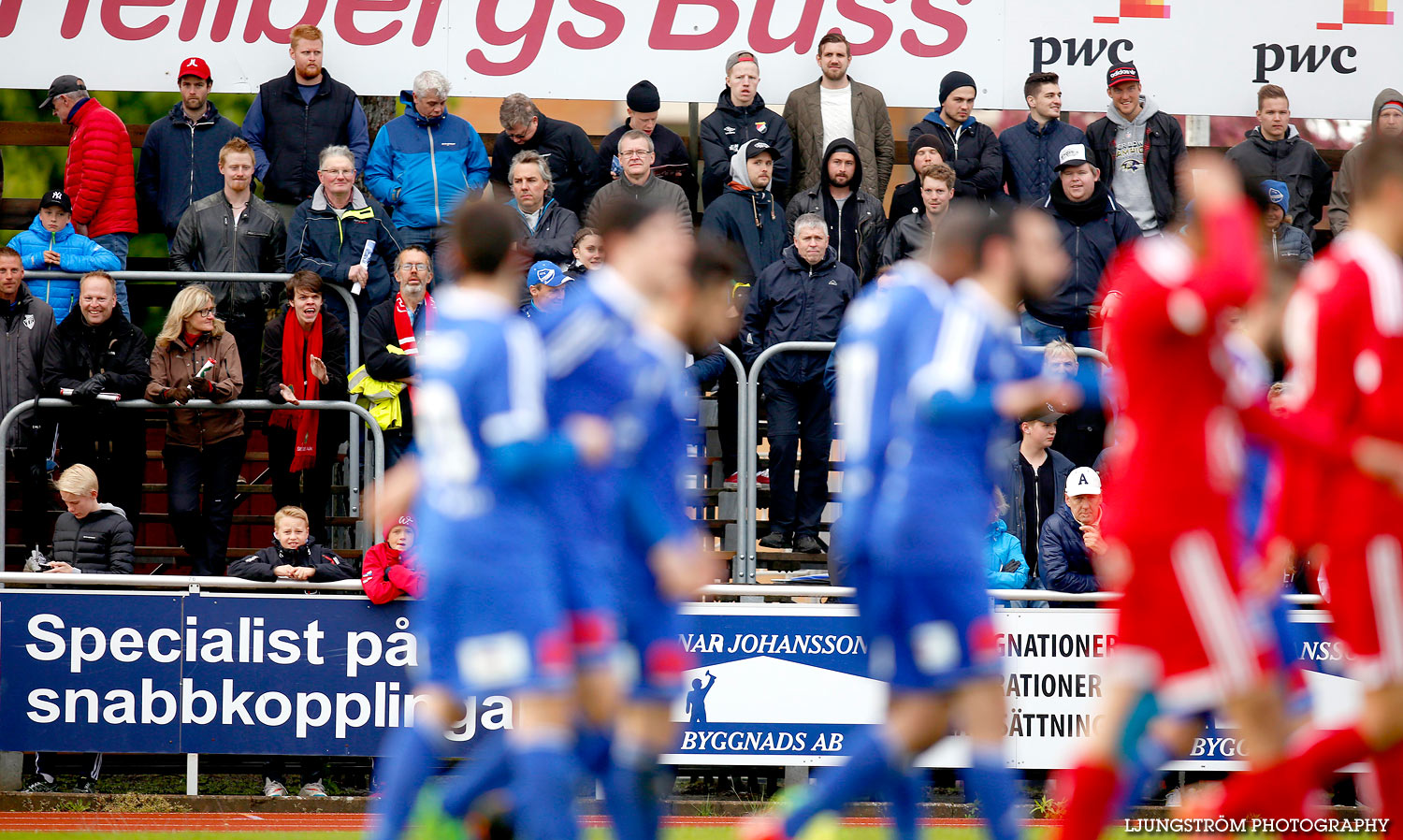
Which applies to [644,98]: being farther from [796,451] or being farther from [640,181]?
[796,451]

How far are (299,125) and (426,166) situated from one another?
1.30 meters

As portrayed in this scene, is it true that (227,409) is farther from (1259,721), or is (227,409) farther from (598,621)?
(1259,721)

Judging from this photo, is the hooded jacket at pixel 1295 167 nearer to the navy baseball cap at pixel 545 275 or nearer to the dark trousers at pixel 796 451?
the dark trousers at pixel 796 451

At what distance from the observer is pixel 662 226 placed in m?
6.01

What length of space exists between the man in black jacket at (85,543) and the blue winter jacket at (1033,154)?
23.0ft

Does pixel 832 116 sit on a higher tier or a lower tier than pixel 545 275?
higher

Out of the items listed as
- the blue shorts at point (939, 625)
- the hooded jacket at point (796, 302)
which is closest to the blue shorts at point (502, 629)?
the blue shorts at point (939, 625)

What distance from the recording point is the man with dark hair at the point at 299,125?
521 inches

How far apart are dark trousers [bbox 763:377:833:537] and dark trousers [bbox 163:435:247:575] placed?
3675 millimetres

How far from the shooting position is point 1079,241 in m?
12.2

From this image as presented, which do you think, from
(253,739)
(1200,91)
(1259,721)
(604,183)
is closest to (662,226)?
(1259,721)

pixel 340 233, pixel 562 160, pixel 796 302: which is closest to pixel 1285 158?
pixel 796 302

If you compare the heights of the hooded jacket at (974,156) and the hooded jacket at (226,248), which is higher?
the hooded jacket at (974,156)

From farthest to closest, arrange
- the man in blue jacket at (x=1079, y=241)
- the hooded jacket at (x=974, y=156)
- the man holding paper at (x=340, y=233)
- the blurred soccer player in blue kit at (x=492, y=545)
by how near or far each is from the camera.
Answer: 1. the hooded jacket at (x=974, y=156)
2. the man holding paper at (x=340, y=233)
3. the man in blue jacket at (x=1079, y=241)
4. the blurred soccer player in blue kit at (x=492, y=545)
